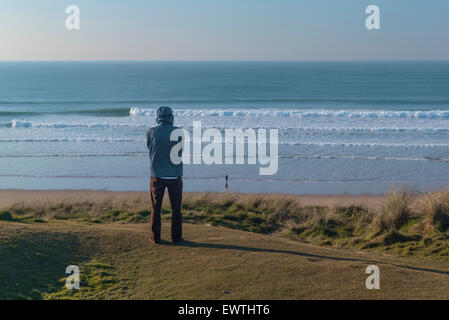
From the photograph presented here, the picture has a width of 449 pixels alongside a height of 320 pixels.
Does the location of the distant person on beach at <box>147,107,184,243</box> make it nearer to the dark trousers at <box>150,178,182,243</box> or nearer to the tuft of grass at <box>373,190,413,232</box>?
the dark trousers at <box>150,178,182,243</box>

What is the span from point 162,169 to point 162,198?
488 mm

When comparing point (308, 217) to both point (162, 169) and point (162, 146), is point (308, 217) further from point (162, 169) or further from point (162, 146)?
point (162, 146)

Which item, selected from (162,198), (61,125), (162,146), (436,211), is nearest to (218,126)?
(61,125)

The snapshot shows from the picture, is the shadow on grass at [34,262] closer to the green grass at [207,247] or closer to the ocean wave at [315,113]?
the green grass at [207,247]

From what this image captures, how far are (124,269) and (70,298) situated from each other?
1.13 m

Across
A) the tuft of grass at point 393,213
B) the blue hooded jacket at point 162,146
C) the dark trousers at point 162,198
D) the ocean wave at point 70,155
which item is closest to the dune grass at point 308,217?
the tuft of grass at point 393,213

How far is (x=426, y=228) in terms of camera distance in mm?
9680

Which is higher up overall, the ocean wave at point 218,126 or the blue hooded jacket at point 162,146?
the ocean wave at point 218,126

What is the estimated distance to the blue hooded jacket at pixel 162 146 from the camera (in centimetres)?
738

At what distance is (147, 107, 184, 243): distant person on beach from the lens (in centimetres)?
738

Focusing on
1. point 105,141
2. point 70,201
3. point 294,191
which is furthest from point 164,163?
point 105,141

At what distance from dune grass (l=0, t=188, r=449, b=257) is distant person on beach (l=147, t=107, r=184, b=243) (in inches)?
120

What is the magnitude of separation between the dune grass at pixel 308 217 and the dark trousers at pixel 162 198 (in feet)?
9.78
